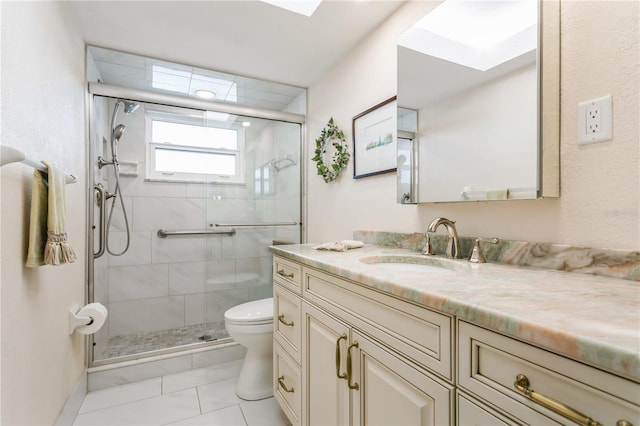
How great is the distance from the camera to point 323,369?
1168mm

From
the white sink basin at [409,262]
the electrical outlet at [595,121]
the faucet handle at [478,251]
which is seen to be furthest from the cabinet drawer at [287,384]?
the electrical outlet at [595,121]

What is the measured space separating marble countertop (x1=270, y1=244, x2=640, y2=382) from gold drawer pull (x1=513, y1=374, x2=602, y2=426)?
81 mm

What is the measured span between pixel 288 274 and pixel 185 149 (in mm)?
1873

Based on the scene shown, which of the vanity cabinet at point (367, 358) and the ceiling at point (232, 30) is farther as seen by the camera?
the ceiling at point (232, 30)

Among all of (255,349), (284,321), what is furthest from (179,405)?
(284,321)

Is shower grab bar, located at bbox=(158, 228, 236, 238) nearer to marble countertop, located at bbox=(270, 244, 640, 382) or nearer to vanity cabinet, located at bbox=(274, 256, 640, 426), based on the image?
vanity cabinet, located at bbox=(274, 256, 640, 426)

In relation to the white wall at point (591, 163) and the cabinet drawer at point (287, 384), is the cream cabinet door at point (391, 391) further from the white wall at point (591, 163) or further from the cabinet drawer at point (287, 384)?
the white wall at point (591, 163)

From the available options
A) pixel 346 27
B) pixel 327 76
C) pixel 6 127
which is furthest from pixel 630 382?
pixel 327 76

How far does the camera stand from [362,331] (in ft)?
3.13

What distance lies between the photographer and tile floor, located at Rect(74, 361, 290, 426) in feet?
5.37

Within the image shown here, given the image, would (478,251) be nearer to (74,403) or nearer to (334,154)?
(334,154)

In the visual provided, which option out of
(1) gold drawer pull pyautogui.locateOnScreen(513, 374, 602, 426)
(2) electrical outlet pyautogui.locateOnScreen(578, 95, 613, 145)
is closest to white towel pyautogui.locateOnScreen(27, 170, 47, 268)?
(1) gold drawer pull pyautogui.locateOnScreen(513, 374, 602, 426)

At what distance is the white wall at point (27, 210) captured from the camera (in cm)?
97

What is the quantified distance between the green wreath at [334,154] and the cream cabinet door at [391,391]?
1388 millimetres
